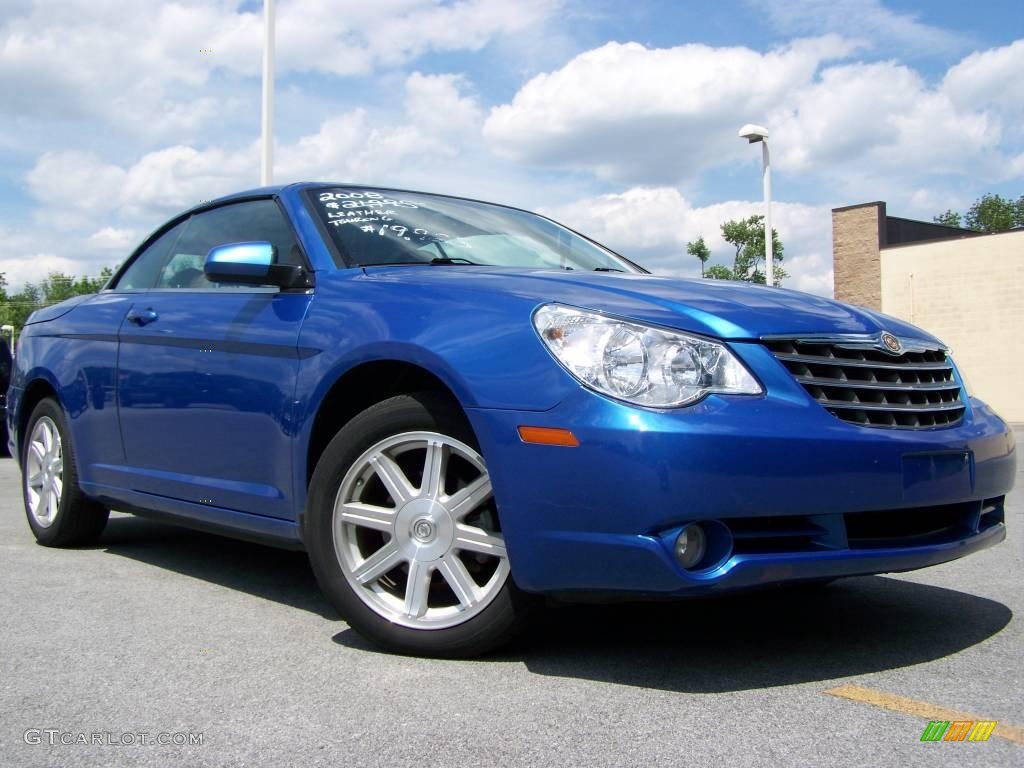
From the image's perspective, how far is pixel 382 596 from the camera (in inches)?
130

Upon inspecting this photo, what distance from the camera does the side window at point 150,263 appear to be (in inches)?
196

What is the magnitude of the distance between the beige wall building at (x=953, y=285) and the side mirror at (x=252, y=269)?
2423 centimetres

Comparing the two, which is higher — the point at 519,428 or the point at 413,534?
the point at 519,428

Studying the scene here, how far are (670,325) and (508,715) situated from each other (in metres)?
1.10

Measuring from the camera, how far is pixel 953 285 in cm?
2742

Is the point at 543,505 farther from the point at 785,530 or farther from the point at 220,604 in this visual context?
the point at 220,604

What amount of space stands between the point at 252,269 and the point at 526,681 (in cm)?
171

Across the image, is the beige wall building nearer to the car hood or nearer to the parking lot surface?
the parking lot surface

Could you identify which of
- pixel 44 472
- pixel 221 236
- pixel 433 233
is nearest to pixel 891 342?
pixel 433 233

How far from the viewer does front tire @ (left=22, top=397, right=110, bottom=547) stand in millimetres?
5090

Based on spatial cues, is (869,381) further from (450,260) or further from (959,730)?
(450,260)

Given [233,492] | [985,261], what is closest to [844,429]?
[233,492]

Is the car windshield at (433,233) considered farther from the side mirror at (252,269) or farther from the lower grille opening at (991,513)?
the lower grille opening at (991,513)

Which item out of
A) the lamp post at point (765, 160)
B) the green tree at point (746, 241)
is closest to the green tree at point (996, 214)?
the green tree at point (746, 241)
